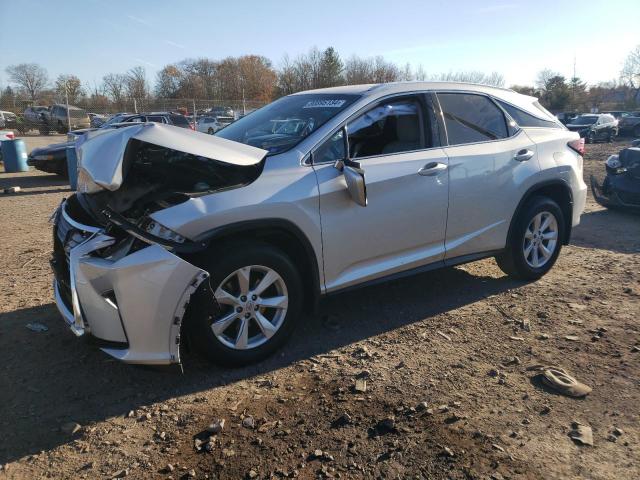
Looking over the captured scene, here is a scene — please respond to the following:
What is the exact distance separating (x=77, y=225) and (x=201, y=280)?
99 centimetres

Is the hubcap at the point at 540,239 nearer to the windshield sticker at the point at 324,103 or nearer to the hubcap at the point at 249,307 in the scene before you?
the windshield sticker at the point at 324,103

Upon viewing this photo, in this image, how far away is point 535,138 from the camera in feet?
16.6

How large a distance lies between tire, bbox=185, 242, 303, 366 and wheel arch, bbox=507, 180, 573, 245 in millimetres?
2481

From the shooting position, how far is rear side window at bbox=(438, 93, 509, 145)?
4.52 metres

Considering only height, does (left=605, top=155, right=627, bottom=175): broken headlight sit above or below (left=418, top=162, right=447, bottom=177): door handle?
below

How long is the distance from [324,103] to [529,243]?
250cm

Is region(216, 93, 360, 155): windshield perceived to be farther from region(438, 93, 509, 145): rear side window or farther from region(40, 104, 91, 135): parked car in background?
region(40, 104, 91, 135): parked car in background

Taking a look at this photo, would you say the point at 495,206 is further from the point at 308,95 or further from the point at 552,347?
the point at 308,95

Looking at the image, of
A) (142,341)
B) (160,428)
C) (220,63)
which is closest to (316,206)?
(142,341)

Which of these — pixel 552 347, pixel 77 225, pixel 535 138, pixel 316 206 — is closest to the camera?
pixel 77 225

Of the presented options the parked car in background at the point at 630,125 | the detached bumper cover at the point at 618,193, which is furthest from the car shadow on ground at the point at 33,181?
the parked car in background at the point at 630,125

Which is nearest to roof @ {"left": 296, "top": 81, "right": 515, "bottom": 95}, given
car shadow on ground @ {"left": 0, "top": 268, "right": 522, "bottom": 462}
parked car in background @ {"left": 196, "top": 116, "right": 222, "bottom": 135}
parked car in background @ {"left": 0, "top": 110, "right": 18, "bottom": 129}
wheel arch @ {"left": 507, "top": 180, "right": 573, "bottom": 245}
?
wheel arch @ {"left": 507, "top": 180, "right": 573, "bottom": 245}

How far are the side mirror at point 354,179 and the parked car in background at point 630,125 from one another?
32341 mm

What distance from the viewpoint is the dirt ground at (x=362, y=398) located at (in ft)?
8.61
